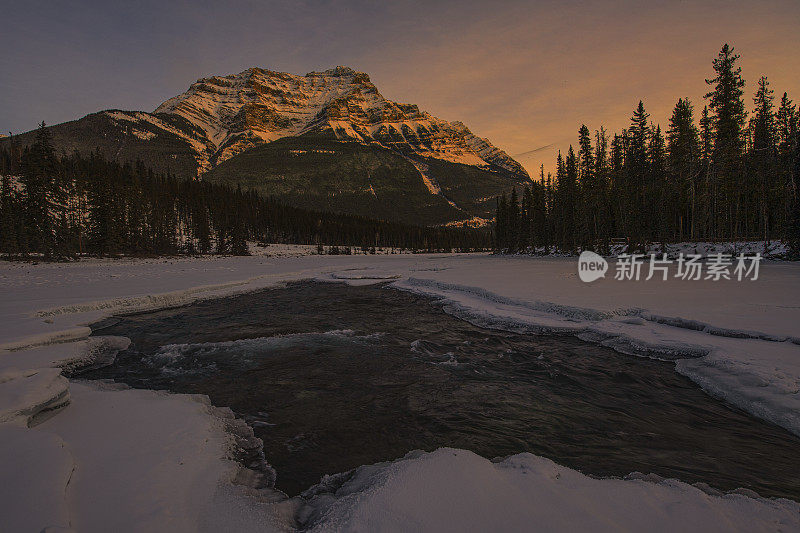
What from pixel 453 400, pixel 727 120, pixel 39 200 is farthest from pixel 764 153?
pixel 39 200

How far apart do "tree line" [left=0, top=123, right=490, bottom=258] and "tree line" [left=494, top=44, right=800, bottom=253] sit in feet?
224

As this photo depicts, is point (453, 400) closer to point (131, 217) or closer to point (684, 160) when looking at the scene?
point (684, 160)

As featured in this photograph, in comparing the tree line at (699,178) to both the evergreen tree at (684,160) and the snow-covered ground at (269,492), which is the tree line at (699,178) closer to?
the evergreen tree at (684,160)

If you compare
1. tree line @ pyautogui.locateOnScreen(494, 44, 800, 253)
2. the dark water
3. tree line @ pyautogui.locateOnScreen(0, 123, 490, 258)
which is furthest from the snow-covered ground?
tree line @ pyautogui.locateOnScreen(0, 123, 490, 258)

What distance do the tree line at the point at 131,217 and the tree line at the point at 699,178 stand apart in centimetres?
6837

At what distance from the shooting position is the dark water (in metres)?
4.89

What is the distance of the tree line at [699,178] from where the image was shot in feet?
120

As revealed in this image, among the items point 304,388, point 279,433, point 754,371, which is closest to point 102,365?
point 304,388

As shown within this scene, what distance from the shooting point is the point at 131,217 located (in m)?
60.5

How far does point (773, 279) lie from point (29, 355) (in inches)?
1219

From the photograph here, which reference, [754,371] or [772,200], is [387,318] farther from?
[772,200]

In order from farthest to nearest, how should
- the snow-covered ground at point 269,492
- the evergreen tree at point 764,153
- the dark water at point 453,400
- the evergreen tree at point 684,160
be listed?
the evergreen tree at point 684,160
the evergreen tree at point 764,153
the dark water at point 453,400
the snow-covered ground at point 269,492

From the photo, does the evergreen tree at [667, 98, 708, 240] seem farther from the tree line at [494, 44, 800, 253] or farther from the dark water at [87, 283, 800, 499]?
the dark water at [87, 283, 800, 499]

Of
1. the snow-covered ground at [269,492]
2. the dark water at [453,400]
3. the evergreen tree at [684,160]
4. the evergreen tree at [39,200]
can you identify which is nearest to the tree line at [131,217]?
the evergreen tree at [39,200]
